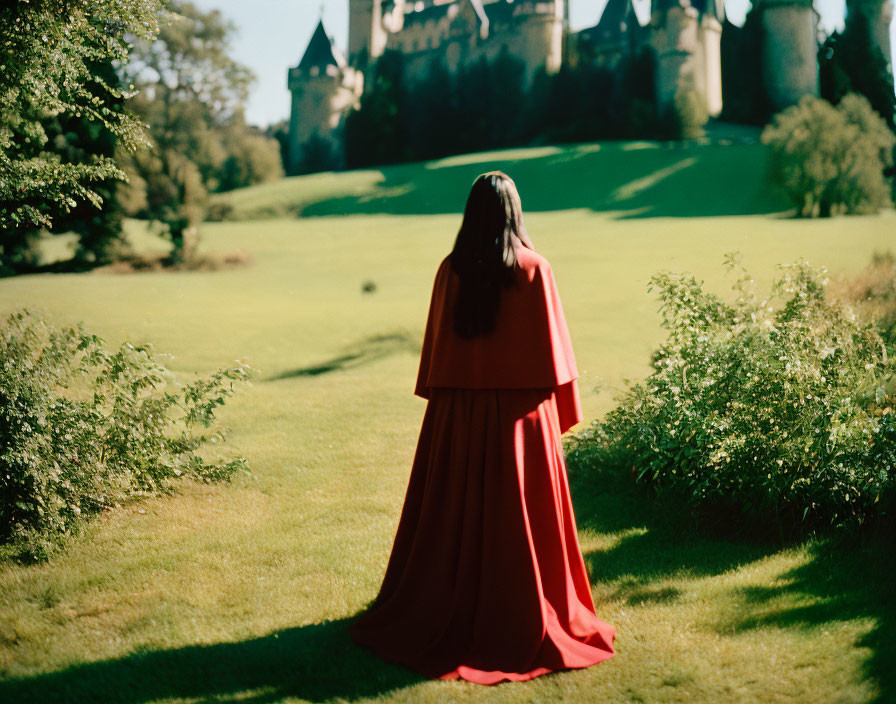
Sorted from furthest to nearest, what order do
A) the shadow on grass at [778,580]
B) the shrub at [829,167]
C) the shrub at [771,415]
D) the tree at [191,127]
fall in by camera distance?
the shrub at [829,167] → the tree at [191,127] → the shrub at [771,415] → the shadow on grass at [778,580]

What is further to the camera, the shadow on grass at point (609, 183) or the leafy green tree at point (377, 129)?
the leafy green tree at point (377, 129)

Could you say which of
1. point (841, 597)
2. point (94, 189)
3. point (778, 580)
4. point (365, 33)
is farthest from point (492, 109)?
point (841, 597)

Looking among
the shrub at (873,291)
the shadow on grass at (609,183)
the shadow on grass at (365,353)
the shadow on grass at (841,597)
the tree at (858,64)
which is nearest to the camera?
the shadow on grass at (841,597)

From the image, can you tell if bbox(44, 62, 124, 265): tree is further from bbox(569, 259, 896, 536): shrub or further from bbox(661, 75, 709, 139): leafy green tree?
bbox(661, 75, 709, 139): leafy green tree

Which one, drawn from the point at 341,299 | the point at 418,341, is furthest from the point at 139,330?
the point at 341,299

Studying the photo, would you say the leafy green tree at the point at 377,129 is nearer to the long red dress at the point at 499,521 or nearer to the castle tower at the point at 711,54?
the castle tower at the point at 711,54

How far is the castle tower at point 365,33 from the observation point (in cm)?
5700

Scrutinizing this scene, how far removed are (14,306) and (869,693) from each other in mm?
8238

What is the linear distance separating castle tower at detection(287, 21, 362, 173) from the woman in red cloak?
50298 mm

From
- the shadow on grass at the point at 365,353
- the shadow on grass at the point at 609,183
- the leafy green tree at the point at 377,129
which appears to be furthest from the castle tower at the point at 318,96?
the shadow on grass at the point at 365,353

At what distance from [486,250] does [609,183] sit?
3216 cm

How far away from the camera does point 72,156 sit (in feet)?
25.1

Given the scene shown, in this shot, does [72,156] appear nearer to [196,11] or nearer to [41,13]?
[41,13]

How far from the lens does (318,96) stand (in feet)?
175
